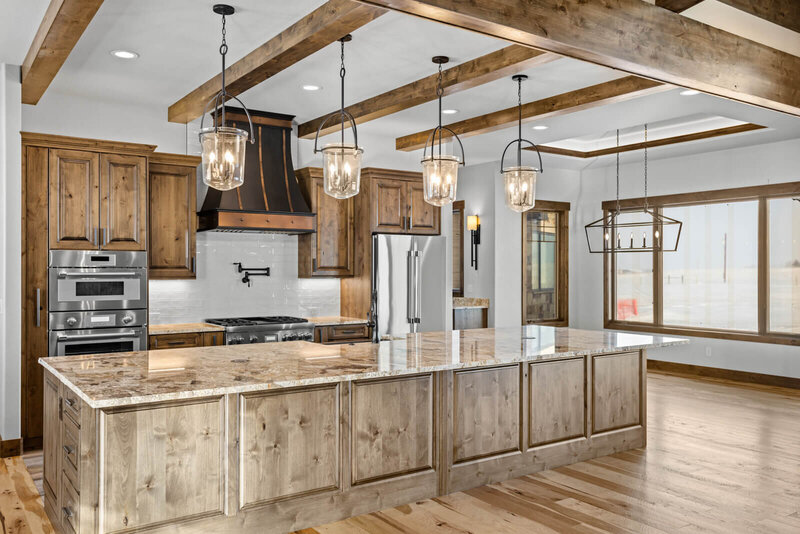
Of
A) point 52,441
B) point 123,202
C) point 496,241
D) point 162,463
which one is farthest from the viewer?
point 496,241

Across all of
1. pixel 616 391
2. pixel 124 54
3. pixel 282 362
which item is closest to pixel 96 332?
pixel 124 54

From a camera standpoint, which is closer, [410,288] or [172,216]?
[172,216]

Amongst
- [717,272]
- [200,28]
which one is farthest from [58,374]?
[717,272]

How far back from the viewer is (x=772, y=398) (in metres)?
6.70

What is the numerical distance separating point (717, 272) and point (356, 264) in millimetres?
4646

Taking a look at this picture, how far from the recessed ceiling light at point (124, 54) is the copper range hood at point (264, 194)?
1.32 metres

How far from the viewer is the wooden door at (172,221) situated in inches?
220

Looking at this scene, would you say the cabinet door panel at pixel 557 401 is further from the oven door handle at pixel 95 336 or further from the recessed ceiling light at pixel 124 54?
the recessed ceiling light at pixel 124 54

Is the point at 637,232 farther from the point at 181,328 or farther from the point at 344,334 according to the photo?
the point at 181,328

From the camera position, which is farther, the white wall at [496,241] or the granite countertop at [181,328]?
the white wall at [496,241]

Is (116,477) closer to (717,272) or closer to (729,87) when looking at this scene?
(729,87)

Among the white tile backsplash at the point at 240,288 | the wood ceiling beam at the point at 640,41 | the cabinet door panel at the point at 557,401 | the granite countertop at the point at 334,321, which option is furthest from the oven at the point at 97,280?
the wood ceiling beam at the point at 640,41

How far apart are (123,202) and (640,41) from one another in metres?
3.93

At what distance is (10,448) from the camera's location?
475 cm
